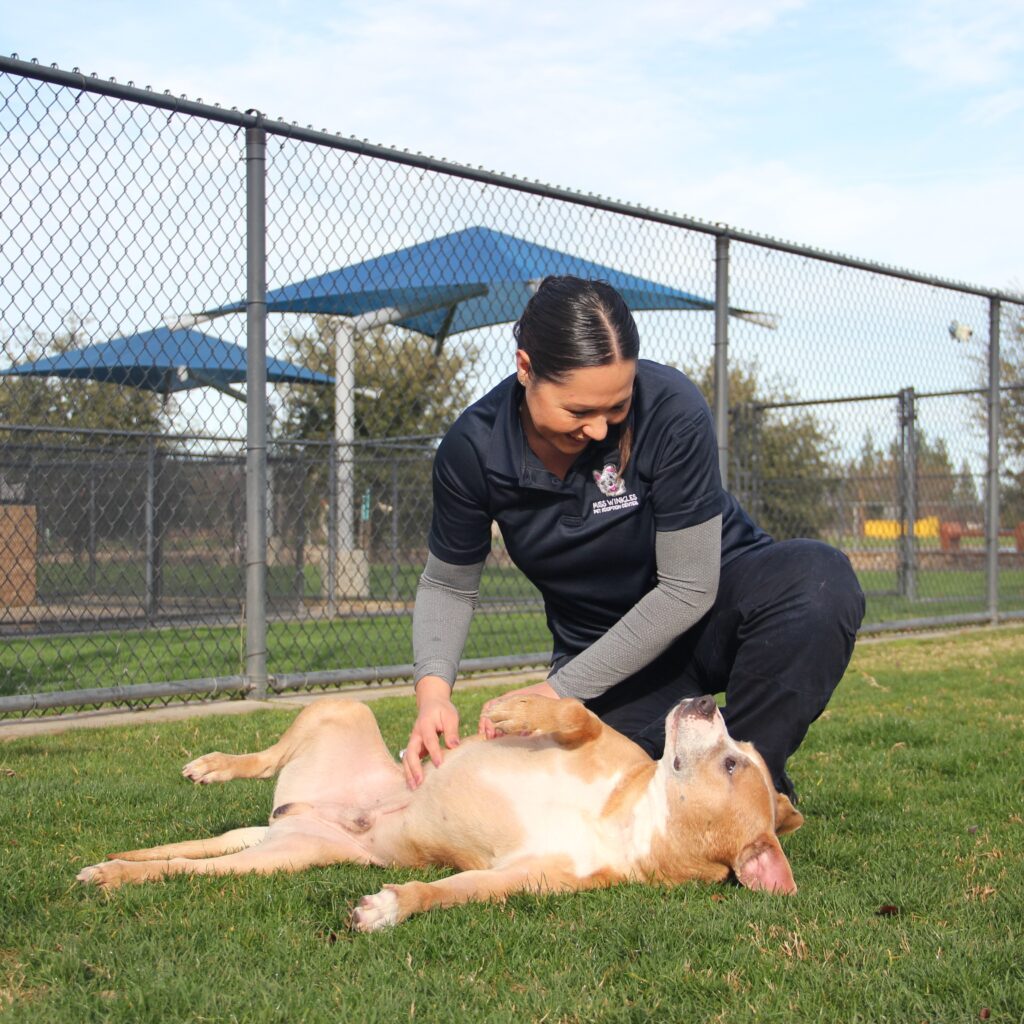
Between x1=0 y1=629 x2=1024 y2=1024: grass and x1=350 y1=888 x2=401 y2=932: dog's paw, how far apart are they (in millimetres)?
37

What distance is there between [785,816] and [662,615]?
2.10 ft

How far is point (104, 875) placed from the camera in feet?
9.43

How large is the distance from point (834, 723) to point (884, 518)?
9324 millimetres

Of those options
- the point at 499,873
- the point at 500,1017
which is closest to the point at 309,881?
the point at 499,873

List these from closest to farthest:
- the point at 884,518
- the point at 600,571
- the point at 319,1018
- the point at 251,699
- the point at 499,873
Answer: the point at 319,1018, the point at 499,873, the point at 600,571, the point at 251,699, the point at 884,518

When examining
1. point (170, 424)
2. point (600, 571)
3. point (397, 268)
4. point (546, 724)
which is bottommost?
point (546, 724)

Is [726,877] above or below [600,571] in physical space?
below

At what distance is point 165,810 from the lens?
376 centimetres

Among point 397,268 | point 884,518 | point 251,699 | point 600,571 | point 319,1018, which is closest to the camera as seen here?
point 319,1018

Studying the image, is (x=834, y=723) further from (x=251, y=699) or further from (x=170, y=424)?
(x=170, y=424)

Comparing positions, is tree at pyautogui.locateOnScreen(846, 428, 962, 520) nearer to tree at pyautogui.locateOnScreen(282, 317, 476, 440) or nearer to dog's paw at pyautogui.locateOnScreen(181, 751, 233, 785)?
tree at pyautogui.locateOnScreen(282, 317, 476, 440)

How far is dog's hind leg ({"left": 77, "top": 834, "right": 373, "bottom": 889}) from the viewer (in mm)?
2887

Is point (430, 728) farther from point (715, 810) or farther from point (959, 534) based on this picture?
point (959, 534)

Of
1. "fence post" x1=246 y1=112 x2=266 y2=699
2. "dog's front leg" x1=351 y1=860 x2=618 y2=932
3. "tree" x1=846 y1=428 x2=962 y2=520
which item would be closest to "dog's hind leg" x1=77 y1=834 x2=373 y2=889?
"dog's front leg" x1=351 y1=860 x2=618 y2=932
